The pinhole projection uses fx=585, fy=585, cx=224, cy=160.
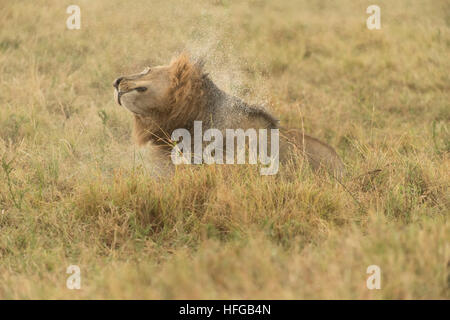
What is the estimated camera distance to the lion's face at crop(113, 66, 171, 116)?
4.30 m

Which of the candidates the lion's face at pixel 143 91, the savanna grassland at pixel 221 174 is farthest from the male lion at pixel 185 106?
the savanna grassland at pixel 221 174

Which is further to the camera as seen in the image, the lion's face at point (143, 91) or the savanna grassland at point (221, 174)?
the lion's face at point (143, 91)

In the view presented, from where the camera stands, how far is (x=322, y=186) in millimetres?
4066

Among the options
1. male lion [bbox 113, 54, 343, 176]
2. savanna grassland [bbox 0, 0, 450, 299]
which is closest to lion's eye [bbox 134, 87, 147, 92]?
male lion [bbox 113, 54, 343, 176]

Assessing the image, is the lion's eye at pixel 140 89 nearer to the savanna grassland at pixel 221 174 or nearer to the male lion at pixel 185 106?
the male lion at pixel 185 106

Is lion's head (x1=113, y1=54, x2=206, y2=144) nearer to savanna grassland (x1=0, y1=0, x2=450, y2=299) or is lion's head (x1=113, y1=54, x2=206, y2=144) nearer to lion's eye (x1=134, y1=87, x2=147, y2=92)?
lion's eye (x1=134, y1=87, x2=147, y2=92)

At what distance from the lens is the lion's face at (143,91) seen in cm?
430

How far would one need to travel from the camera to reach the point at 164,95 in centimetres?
439

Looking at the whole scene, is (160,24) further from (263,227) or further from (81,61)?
(263,227)

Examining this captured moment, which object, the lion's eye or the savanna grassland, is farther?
the lion's eye

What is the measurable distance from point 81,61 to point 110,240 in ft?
15.6

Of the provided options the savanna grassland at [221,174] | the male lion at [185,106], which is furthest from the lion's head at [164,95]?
the savanna grassland at [221,174]

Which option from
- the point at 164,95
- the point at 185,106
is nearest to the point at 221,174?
the point at 185,106
